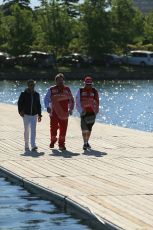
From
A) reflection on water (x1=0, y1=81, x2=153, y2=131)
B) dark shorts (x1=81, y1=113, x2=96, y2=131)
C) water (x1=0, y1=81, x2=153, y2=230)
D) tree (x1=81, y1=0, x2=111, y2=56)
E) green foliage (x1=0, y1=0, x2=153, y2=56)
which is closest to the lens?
water (x1=0, y1=81, x2=153, y2=230)

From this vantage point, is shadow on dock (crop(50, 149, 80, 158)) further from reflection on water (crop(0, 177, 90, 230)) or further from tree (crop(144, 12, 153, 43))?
tree (crop(144, 12, 153, 43))

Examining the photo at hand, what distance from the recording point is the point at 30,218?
11.3m

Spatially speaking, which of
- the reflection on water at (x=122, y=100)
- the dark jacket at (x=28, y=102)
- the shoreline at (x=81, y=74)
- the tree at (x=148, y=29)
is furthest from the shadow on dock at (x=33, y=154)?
the tree at (x=148, y=29)

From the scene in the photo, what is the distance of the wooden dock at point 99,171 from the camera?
35.3 ft

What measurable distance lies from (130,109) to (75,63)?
3685 centimetres

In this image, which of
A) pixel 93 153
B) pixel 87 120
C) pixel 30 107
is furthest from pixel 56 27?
pixel 93 153

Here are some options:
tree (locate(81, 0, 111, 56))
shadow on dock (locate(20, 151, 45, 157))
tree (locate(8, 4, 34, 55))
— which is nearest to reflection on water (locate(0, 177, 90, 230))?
shadow on dock (locate(20, 151, 45, 157))

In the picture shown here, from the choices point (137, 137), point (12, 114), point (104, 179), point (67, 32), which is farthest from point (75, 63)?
point (104, 179)

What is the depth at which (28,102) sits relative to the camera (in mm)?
17375

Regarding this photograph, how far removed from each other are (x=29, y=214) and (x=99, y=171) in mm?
2991

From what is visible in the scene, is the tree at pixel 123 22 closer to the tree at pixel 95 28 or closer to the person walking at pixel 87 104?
the tree at pixel 95 28

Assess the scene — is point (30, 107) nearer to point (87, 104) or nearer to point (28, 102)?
point (28, 102)

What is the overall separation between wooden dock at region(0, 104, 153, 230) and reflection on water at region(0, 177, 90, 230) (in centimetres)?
26

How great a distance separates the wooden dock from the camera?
1075 cm
